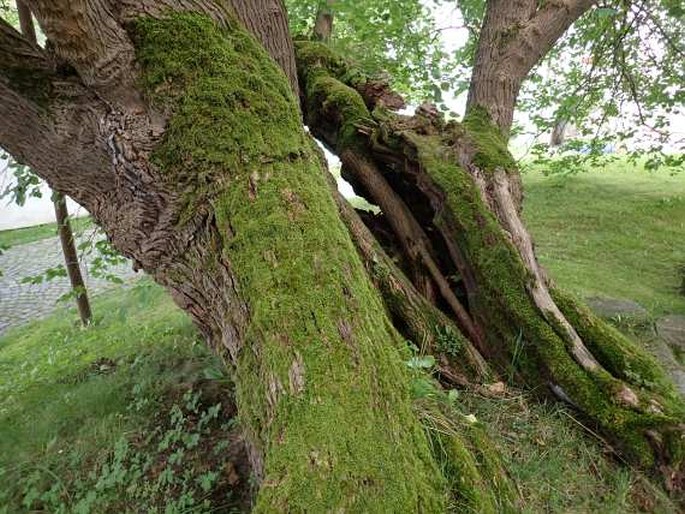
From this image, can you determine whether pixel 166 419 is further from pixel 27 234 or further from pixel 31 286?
pixel 27 234

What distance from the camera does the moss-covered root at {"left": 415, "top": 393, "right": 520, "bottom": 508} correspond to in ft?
5.86

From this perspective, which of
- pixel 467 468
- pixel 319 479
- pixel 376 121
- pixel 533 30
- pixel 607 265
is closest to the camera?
pixel 319 479

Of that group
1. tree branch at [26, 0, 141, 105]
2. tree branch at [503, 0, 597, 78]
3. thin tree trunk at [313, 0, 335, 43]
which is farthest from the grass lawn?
thin tree trunk at [313, 0, 335, 43]

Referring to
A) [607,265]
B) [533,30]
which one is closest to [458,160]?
[533,30]

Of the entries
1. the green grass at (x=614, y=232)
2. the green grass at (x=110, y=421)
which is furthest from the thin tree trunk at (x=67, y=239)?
the green grass at (x=614, y=232)

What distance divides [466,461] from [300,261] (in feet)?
3.29

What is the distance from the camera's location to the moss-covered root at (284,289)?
142 cm

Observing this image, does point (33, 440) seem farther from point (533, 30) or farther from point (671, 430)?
point (533, 30)

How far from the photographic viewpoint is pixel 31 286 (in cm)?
1114

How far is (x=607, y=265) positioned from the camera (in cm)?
727

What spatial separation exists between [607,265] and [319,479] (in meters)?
7.17

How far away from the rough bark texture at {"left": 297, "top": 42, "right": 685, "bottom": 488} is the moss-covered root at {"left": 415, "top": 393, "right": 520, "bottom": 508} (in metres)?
0.80

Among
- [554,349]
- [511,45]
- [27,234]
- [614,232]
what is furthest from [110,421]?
[27,234]

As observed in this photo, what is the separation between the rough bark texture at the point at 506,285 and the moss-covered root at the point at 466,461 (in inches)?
31.5
